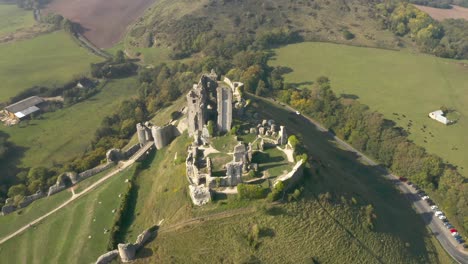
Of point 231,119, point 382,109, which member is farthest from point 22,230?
point 382,109

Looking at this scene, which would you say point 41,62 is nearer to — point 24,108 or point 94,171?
point 24,108

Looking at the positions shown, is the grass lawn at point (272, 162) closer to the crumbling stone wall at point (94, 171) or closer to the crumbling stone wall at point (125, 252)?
the crumbling stone wall at point (125, 252)

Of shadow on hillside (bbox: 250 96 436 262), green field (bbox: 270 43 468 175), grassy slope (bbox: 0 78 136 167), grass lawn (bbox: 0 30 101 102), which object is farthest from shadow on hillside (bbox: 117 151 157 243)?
grass lawn (bbox: 0 30 101 102)

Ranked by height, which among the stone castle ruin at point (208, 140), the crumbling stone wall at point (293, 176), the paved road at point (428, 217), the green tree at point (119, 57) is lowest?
the paved road at point (428, 217)

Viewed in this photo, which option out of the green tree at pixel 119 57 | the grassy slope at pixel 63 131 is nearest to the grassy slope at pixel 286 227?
the grassy slope at pixel 63 131

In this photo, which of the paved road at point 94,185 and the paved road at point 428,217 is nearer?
the paved road at point 94,185

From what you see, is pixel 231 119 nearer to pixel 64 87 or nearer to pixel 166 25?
pixel 64 87

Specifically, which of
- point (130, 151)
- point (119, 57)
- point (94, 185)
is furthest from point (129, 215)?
point (119, 57)
